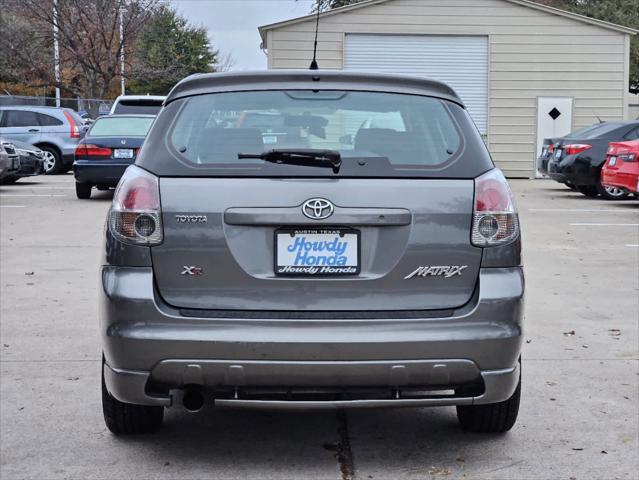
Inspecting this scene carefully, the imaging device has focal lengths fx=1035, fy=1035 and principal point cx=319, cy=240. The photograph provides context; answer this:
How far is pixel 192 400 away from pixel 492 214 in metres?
1.42

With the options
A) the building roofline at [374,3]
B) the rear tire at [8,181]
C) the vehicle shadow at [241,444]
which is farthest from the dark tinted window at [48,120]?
the vehicle shadow at [241,444]

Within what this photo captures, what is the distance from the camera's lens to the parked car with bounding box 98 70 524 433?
13.1ft

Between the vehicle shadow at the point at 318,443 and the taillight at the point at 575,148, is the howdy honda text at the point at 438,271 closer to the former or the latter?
the vehicle shadow at the point at 318,443

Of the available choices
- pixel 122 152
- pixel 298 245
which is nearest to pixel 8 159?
pixel 122 152

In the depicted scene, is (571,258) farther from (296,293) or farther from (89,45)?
(89,45)

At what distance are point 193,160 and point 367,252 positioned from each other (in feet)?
2.61

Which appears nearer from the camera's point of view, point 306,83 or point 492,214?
point 492,214

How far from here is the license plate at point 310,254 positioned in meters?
4.04

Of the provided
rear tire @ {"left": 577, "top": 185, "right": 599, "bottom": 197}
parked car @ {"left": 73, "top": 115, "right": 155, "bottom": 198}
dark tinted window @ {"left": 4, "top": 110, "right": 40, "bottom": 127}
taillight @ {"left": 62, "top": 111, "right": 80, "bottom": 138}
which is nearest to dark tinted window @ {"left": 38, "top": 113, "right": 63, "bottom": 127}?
dark tinted window @ {"left": 4, "top": 110, "right": 40, "bottom": 127}

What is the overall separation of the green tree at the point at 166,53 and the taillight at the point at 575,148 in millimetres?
30225

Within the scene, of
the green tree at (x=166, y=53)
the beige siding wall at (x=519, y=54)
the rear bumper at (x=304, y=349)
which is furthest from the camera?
the green tree at (x=166, y=53)

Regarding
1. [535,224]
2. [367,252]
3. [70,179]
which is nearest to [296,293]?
[367,252]

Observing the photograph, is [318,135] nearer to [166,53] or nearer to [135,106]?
[135,106]

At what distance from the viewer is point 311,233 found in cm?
405
